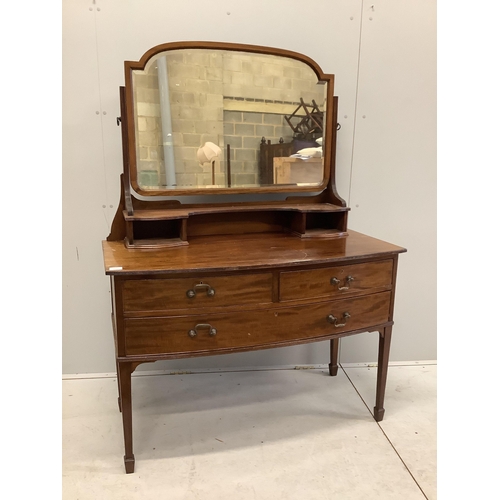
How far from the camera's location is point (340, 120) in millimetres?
2039

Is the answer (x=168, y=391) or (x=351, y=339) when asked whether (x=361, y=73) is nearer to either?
(x=351, y=339)

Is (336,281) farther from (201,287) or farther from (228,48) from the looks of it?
(228,48)

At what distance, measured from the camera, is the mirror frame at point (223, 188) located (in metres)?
1.67

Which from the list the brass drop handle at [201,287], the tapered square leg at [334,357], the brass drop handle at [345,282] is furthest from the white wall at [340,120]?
the brass drop handle at [201,287]

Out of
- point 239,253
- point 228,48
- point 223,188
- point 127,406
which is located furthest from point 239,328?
point 228,48

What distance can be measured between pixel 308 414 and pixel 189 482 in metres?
0.63

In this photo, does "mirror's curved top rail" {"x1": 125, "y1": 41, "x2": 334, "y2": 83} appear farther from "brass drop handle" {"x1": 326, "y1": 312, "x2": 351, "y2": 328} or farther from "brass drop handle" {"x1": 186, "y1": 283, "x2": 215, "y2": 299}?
"brass drop handle" {"x1": 326, "y1": 312, "x2": 351, "y2": 328}

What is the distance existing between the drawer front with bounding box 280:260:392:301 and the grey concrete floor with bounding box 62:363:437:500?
2.13 feet

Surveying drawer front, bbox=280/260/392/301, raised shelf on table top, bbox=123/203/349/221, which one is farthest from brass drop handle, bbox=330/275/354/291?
raised shelf on table top, bbox=123/203/349/221

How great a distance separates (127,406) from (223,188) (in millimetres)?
963

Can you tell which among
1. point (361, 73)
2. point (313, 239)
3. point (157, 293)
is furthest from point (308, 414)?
point (361, 73)

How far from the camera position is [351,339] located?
7.57 feet

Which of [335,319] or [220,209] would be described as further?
[220,209]

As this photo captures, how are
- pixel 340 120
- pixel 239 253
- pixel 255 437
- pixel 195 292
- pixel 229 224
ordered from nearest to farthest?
pixel 195 292, pixel 239 253, pixel 255 437, pixel 229 224, pixel 340 120
